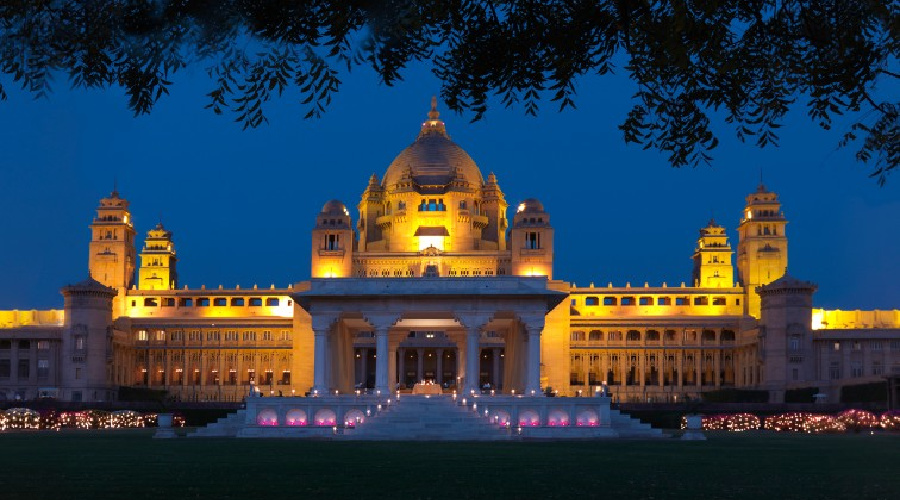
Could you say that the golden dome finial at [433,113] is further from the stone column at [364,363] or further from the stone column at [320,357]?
the stone column at [320,357]

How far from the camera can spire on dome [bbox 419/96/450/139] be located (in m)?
142

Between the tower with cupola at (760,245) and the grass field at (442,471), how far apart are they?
8546cm

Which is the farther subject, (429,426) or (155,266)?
(155,266)

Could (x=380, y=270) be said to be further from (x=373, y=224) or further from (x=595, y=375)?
(x=595, y=375)

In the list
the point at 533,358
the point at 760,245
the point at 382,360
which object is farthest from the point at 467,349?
the point at 760,245

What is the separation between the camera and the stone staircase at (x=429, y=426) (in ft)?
161

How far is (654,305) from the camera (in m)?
129

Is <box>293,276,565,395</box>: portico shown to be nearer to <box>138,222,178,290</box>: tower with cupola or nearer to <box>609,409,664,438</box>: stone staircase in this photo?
<box>609,409,664,438</box>: stone staircase

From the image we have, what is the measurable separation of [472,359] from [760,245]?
2872 inches

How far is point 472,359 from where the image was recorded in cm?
5966

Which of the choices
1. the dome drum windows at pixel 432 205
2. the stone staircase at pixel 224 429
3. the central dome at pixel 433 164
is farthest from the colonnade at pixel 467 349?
the central dome at pixel 433 164

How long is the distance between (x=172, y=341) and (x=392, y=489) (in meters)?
108

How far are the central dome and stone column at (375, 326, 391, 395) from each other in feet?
240

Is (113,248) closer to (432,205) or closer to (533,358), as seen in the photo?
(432,205)
